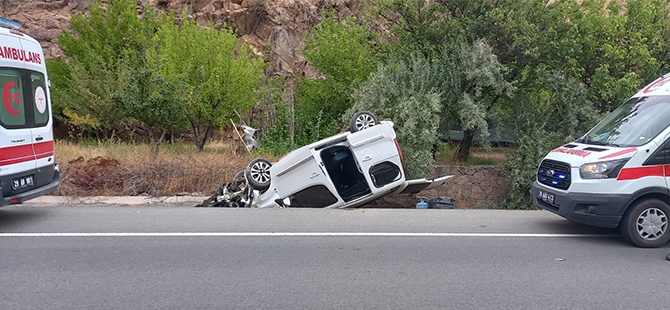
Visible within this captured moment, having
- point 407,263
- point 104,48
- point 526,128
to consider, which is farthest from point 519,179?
point 104,48

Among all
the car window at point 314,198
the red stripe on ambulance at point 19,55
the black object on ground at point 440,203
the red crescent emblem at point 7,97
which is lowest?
the black object on ground at point 440,203

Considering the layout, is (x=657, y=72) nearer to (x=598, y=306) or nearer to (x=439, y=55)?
(x=439, y=55)

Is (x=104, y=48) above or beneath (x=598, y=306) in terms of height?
above

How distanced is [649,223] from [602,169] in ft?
3.05

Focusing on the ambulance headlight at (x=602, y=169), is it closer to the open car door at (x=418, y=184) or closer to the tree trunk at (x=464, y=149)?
the open car door at (x=418, y=184)

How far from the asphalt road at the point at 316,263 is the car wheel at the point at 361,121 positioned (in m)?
2.78

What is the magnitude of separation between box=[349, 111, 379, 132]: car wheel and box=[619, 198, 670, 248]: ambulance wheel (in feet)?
18.0

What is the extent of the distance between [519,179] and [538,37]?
4057 millimetres

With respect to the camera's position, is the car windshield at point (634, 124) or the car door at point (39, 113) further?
the car door at point (39, 113)

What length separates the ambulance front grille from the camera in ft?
23.6

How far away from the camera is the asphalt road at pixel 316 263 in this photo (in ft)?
16.1

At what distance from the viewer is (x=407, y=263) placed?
6070 millimetres

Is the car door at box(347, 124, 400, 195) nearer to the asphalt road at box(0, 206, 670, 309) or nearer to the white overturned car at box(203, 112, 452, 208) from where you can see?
the white overturned car at box(203, 112, 452, 208)

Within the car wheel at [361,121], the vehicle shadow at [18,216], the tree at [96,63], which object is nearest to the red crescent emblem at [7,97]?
the vehicle shadow at [18,216]
